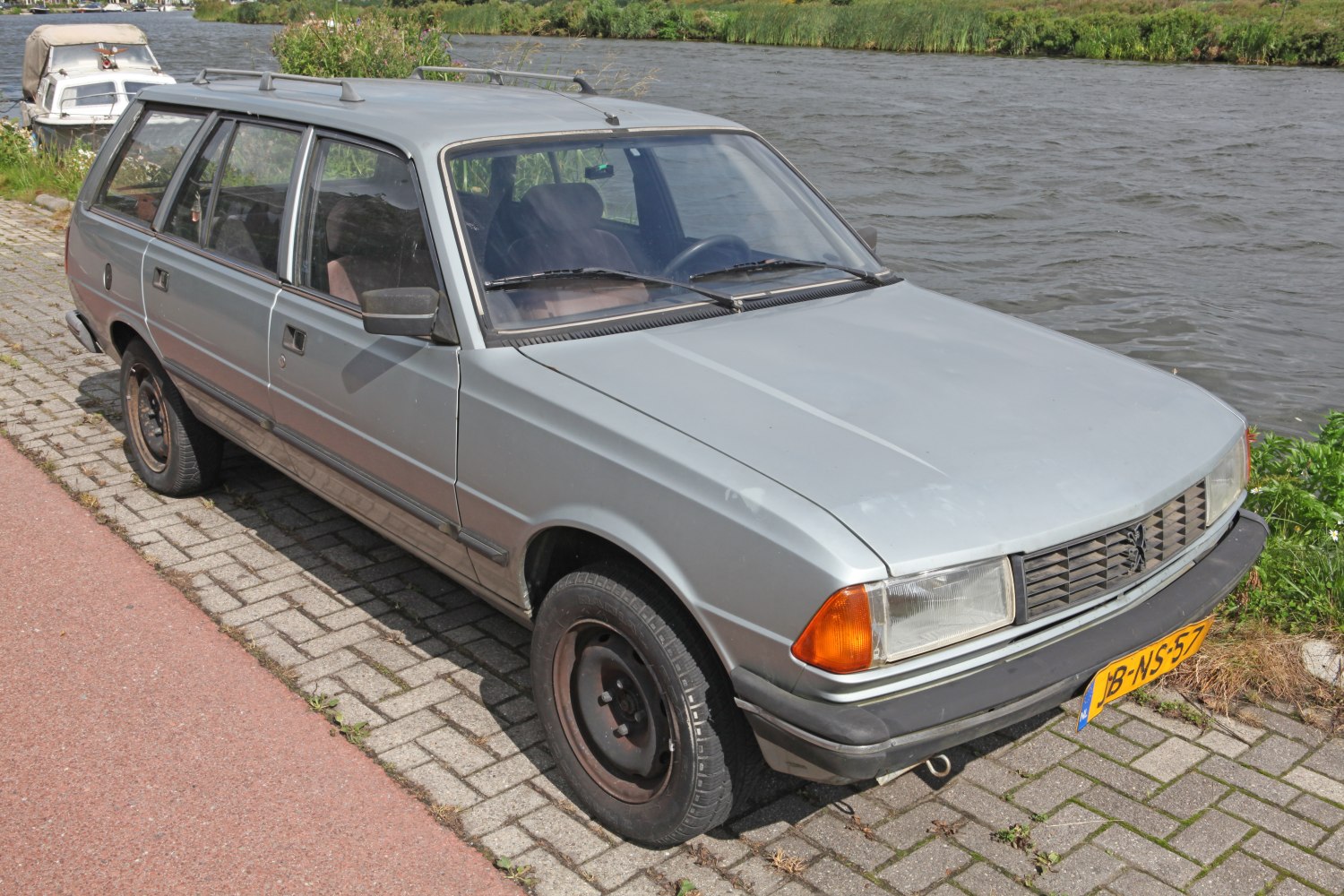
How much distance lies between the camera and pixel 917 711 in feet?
8.82

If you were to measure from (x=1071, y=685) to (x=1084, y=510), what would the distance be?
0.42 m

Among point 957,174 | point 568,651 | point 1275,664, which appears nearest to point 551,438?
point 568,651

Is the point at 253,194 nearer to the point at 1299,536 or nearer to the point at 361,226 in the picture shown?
the point at 361,226

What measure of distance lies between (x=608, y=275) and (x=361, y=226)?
873mm

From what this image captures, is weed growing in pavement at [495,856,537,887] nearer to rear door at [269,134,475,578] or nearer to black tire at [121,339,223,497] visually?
rear door at [269,134,475,578]

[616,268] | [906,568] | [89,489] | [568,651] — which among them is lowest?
[89,489]

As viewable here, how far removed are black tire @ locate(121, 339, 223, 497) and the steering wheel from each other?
8.27ft

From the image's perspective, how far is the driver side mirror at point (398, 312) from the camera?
3438 mm

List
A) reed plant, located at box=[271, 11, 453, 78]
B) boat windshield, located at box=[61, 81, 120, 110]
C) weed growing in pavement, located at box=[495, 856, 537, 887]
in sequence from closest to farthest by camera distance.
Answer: weed growing in pavement, located at box=[495, 856, 537, 887] → reed plant, located at box=[271, 11, 453, 78] → boat windshield, located at box=[61, 81, 120, 110]

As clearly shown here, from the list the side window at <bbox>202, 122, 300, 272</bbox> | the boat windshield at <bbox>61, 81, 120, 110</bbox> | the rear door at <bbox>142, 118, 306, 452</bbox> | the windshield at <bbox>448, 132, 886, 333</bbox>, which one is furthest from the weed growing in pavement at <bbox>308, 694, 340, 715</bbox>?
the boat windshield at <bbox>61, 81, 120, 110</bbox>

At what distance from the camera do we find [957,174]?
59.7 ft

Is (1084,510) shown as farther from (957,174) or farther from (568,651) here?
(957,174)

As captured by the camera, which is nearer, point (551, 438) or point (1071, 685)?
point (1071, 685)

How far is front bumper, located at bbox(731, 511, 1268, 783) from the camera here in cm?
265
